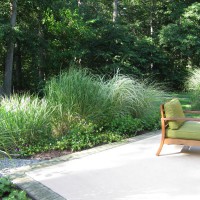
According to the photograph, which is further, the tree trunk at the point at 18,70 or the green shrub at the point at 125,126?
the tree trunk at the point at 18,70

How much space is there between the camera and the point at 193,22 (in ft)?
61.9

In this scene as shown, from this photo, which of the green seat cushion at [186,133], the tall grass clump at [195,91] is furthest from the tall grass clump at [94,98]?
the tall grass clump at [195,91]

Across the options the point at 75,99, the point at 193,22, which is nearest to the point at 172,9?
the point at 193,22

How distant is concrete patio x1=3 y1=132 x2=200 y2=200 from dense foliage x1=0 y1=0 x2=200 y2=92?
744 centimetres

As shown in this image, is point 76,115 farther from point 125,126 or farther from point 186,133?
point 186,133

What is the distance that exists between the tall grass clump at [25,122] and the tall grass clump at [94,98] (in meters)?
0.44

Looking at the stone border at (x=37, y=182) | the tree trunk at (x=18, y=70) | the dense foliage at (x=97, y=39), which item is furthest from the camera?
the tree trunk at (x=18, y=70)

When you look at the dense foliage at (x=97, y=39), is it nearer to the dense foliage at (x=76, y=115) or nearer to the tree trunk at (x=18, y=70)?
the tree trunk at (x=18, y=70)

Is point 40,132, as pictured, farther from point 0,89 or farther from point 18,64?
point 18,64

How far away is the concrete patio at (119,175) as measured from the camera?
117 inches

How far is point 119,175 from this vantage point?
3496 millimetres

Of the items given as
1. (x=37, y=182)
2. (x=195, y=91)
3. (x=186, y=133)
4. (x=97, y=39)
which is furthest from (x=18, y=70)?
(x=37, y=182)

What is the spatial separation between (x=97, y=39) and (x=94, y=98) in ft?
37.5

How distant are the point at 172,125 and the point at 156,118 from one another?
7.50 feet
